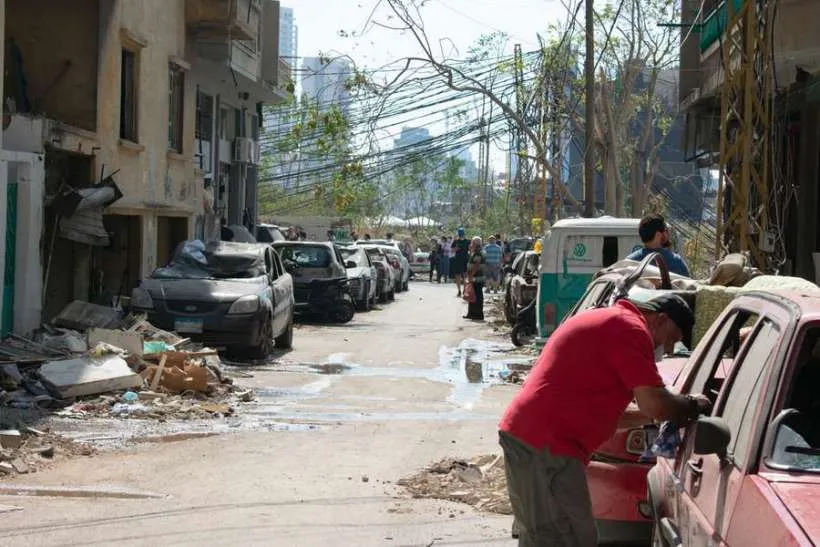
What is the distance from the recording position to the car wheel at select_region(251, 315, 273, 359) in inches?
680

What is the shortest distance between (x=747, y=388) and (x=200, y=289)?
43.4 ft

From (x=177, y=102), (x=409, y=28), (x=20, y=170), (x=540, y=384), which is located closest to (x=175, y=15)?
(x=177, y=102)

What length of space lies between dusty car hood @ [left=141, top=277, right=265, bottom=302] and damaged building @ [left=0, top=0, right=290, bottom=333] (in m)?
1.41

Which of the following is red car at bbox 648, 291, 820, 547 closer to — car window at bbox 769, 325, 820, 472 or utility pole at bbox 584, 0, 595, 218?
car window at bbox 769, 325, 820, 472

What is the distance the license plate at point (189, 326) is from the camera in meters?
16.5

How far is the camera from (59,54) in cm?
1958

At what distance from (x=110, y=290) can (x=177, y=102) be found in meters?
5.18

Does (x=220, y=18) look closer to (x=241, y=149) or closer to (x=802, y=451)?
(x=241, y=149)

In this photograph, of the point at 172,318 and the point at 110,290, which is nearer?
the point at 172,318

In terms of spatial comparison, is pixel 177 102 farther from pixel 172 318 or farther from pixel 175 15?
pixel 172 318

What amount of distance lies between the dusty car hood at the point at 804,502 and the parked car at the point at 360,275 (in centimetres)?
2623

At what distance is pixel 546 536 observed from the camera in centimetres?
481

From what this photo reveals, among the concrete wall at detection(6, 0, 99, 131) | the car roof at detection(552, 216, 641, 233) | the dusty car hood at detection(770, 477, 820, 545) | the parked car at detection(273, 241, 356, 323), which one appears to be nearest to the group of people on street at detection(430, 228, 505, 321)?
the parked car at detection(273, 241, 356, 323)

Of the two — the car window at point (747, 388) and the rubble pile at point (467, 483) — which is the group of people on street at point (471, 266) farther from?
the car window at point (747, 388)
